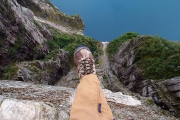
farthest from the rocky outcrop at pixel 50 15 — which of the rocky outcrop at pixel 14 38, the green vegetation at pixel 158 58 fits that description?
the green vegetation at pixel 158 58

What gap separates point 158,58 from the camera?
46.8ft

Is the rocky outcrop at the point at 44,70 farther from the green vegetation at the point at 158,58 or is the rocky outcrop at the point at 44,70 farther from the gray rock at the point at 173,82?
the gray rock at the point at 173,82

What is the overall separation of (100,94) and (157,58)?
476 inches

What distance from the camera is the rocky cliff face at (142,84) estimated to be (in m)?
10.2

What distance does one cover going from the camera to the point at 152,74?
13531 mm

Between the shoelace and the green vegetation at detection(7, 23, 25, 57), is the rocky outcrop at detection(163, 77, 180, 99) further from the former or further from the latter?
the green vegetation at detection(7, 23, 25, 57)

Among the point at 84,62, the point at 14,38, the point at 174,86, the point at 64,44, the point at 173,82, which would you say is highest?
the point at 64,44

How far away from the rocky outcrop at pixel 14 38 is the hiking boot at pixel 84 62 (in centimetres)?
1110

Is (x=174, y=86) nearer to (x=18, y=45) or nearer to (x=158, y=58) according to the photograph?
(x=158, y=58)

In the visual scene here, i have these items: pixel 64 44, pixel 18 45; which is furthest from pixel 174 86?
pixel 64 44

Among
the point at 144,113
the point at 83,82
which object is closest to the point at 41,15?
the point at 144,113

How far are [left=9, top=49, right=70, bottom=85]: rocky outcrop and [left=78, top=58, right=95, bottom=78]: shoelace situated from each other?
29.2 feet

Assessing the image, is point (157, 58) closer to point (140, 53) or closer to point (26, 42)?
point (140, 53)

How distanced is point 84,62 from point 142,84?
32.7ft
